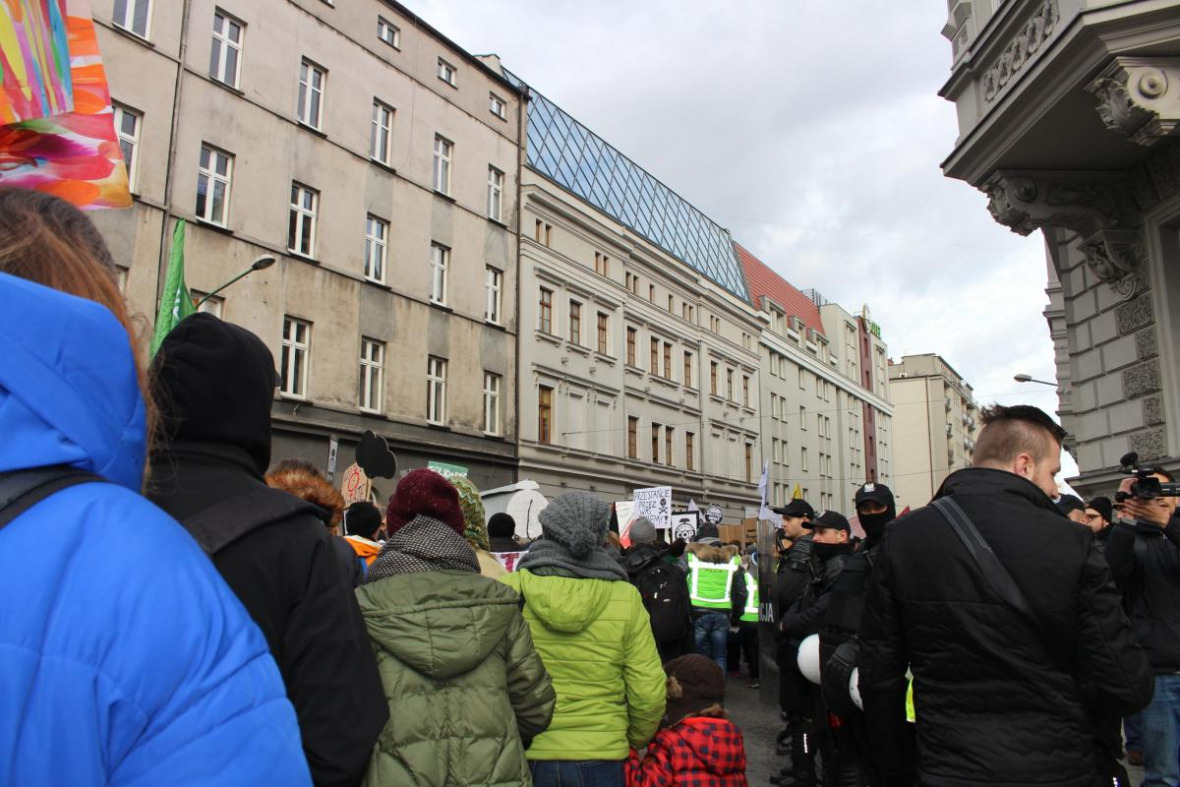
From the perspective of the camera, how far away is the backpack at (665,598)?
25.8ft

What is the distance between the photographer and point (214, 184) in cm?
2103

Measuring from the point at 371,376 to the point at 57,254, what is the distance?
77.7 ft

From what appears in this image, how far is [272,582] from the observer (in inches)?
71.6

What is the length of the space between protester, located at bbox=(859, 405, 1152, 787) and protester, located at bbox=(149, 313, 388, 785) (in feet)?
6.74

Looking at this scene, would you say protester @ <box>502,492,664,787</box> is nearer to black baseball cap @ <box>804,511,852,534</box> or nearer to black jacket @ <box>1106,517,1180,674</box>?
black baseball cap @ <box>804,511,852,534</box>

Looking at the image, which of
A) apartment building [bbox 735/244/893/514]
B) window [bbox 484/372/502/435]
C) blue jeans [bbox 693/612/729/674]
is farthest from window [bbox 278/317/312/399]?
apartment building [bbox 735/244/893/514]

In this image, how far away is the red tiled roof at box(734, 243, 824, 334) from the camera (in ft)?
175

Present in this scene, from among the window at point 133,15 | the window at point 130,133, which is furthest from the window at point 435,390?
the window at point 133,15

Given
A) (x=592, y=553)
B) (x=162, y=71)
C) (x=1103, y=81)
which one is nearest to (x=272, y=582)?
(x=592, y=553)

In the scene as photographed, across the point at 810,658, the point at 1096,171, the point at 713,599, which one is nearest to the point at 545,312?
the point at 713,599

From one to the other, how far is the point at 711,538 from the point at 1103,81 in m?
7.29

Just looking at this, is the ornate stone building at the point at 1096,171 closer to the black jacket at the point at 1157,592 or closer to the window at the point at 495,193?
the black jacket at the point at 1157,592

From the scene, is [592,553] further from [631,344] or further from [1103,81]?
[631,344]

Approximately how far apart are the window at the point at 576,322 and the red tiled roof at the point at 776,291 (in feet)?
64.1
